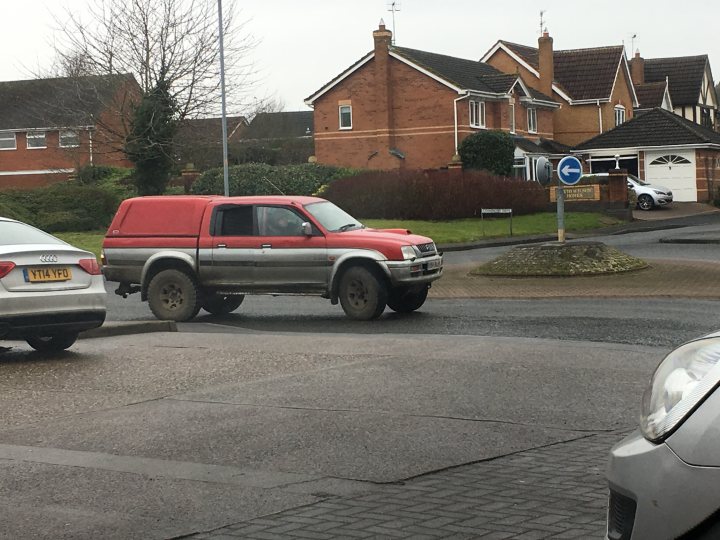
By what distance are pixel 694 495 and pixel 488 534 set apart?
91.6 inches

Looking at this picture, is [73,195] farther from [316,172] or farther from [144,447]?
[144,447]

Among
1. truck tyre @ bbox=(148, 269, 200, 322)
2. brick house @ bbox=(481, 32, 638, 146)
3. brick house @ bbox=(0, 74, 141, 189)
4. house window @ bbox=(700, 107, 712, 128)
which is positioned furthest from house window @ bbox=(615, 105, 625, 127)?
truck tyre @ bbox=(148, 269, 200, 322)

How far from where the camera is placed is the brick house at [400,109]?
6053 cm

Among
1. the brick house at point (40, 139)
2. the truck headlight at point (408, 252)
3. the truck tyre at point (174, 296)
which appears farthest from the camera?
the brick house at point (40, 139)

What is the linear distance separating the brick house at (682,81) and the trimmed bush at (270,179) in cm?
4069

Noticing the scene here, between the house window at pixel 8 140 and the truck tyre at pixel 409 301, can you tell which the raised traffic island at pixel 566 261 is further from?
the house window at pixel 8 140

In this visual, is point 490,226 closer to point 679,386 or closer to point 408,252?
point 408,252

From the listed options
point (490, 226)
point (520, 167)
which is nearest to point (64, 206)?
point (490, 226)

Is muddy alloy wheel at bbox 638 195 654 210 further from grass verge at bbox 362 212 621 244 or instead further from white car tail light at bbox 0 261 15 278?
white car tail light at bbox 0 261 15 278

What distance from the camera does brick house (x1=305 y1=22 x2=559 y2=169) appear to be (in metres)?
60.5

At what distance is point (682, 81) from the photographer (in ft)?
291

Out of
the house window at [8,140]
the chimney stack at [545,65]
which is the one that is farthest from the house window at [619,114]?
the house window at [8,140]

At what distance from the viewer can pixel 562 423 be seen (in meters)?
8.64

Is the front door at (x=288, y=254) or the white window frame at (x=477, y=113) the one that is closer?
the front door at (x=288, y=254)
